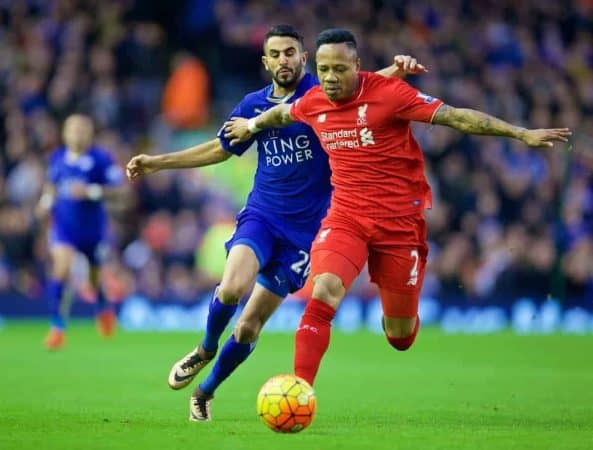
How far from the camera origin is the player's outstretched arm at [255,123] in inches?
364

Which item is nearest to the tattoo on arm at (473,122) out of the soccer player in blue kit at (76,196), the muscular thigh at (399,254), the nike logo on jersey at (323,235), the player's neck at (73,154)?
the muscular thigh at (399,254)

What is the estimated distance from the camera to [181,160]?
9.79 m

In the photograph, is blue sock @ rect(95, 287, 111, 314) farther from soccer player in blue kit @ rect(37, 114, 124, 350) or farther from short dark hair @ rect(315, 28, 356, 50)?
short dark hair @ rect(315, 28, 356, 50)

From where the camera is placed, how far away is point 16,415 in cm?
935

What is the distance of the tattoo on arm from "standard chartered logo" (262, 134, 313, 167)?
1278 mm

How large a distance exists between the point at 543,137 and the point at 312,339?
6.20 feet

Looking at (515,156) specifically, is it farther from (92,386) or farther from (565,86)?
(92,386)

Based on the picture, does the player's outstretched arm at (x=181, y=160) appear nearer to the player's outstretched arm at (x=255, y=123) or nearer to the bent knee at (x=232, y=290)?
the player's outstretched arm at (x=255, y=123)

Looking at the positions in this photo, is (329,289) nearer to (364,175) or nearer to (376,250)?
(376,250)

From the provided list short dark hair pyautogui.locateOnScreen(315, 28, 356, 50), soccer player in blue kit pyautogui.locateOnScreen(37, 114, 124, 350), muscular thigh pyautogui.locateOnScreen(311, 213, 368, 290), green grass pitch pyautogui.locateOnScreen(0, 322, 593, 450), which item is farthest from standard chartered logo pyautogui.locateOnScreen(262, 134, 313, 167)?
soccer player in blue kit pyautogui.locateOnScreen(37, 114, 124, 350)

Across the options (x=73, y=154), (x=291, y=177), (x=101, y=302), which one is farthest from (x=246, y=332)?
(x=101, y=302)

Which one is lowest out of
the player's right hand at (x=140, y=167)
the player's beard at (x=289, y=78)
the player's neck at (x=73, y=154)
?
the player's right hand at (x=140, y=167)

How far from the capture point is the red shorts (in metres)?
8.65

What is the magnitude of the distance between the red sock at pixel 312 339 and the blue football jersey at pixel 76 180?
9.24m
